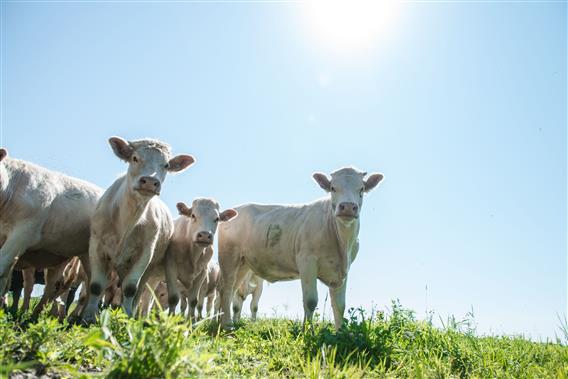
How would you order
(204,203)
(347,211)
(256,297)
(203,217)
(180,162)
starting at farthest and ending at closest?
(256,297), (204,203), (203,217), (347,211), (180,162)

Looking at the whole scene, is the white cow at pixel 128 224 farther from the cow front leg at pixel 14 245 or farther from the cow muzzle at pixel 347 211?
the cow muzzle at pixel 347 211

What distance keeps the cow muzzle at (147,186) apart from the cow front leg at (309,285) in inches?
127

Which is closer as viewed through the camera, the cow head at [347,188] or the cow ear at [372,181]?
the cow head at [347,188]

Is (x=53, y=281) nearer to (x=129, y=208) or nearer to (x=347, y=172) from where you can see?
(x=129, y=208)

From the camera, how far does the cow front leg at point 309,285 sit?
7.92 metres

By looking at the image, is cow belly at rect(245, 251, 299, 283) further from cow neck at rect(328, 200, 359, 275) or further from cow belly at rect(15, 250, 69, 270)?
cow belly at rect(15, 250, 69, 270)

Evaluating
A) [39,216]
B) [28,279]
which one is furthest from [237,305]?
[39,216]

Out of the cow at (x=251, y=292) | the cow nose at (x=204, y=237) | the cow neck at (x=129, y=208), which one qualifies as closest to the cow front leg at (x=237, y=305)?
the cow at (x=251, y=292)

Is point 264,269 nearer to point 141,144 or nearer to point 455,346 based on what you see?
point 141,144

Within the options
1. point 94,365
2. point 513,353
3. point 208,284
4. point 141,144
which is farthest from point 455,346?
point 208,284

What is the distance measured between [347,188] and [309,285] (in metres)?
1.75

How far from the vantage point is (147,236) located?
271 inches

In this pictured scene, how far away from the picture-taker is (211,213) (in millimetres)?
→ 9258

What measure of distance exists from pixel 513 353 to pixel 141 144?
18.6ft
